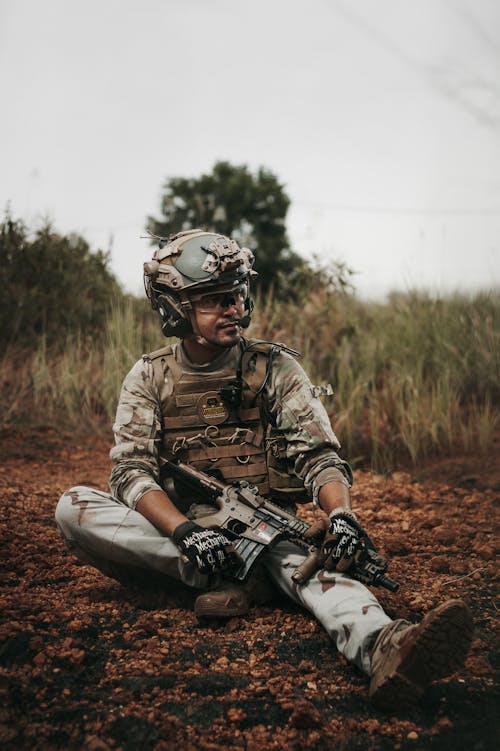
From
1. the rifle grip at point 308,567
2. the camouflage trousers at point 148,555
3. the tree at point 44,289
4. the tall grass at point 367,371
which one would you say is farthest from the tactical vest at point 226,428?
the tree at point 44,289

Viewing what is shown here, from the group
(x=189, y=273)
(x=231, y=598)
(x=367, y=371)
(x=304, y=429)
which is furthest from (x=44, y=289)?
(x=231, y=598)

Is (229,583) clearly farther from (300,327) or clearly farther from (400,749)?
(300,327)

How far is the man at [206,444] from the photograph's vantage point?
3180 millimetres

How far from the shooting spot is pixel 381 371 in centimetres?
764

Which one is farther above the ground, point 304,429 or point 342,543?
point 304,429

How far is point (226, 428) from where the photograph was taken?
3.61 metres

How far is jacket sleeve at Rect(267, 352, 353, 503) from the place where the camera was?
3.39 meters

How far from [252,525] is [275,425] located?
0.59 metres

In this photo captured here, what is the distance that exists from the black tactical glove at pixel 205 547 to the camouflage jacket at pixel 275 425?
1.08 ft

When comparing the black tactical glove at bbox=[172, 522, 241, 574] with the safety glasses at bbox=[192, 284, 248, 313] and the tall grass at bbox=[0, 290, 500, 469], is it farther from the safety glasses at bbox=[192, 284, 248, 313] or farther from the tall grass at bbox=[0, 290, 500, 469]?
the tall grass at bbox=[0, 290, 500, 469]

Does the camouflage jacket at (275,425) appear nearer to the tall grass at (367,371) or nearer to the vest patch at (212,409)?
the vest patch at (212,409)

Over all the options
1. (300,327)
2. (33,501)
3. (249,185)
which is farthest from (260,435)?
(249,185)

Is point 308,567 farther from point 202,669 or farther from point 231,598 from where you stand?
point 202,669

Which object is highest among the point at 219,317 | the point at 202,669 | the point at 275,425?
the point at 219,317
